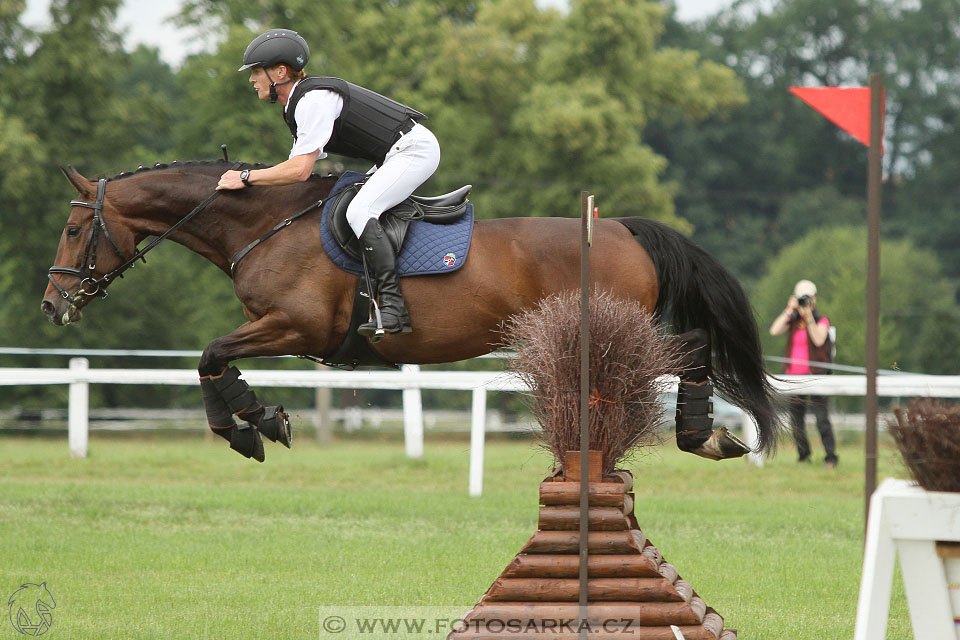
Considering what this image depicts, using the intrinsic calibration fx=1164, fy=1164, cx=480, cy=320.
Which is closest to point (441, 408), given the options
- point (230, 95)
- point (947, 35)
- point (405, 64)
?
point (405, 64)

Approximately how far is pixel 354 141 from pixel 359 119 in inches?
5.2

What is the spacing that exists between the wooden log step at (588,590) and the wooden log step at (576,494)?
289 mm

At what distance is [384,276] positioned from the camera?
19.6ft

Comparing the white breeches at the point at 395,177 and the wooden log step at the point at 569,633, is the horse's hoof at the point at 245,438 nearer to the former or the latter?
the white breeches at the point at 395,177

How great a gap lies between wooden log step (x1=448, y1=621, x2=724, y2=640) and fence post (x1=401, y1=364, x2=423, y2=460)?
665 centimetres

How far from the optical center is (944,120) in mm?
49594

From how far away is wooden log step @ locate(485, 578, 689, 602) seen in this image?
4.30 metres

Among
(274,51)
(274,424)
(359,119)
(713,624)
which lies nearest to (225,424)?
(274,424)

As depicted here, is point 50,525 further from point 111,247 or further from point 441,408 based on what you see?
point 441,408

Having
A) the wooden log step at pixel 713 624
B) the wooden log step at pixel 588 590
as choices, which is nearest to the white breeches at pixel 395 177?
the wooden log step at pixel 588 590

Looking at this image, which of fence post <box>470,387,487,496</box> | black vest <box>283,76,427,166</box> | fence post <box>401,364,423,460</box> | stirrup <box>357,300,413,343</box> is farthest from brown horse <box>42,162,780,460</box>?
fence post <box>401,364,423,460</box>

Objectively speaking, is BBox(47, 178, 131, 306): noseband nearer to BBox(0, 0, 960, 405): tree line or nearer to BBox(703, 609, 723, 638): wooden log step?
BBox(703, 609, 723, 638): wooden log step

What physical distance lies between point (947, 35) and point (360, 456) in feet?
149

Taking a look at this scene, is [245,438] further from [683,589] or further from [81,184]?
[683,589]
